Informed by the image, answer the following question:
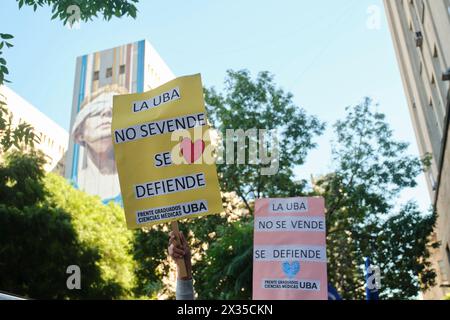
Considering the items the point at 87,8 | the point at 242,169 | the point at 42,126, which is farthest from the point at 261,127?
the point at 42,126

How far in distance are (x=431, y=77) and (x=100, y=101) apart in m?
52.9

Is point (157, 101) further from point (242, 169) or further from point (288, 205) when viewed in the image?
point (242, 169)

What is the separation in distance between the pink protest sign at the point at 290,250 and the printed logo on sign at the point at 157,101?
262 cm

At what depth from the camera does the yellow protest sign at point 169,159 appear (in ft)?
11.0

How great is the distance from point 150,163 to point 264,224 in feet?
9.08

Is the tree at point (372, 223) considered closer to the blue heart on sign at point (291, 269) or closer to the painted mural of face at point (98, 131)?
the blue heart on sign at point (291, 269)

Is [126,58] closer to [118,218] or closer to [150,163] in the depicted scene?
[118,218]

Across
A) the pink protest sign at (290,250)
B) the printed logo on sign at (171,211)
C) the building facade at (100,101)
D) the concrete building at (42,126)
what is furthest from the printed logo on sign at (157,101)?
the building facade at (100,101)

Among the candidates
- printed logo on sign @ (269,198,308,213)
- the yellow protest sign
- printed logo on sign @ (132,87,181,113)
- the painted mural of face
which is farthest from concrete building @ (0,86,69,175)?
the yellow protest sign

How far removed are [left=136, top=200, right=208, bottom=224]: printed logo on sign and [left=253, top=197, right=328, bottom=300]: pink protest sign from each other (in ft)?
7.63

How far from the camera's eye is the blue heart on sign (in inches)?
219

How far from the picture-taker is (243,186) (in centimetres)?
1591

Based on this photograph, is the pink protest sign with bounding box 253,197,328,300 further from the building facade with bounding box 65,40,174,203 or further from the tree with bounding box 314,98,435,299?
the building facade with bounding box 65,40,174,203

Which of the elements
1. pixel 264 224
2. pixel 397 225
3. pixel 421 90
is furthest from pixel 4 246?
pixel 421 90
